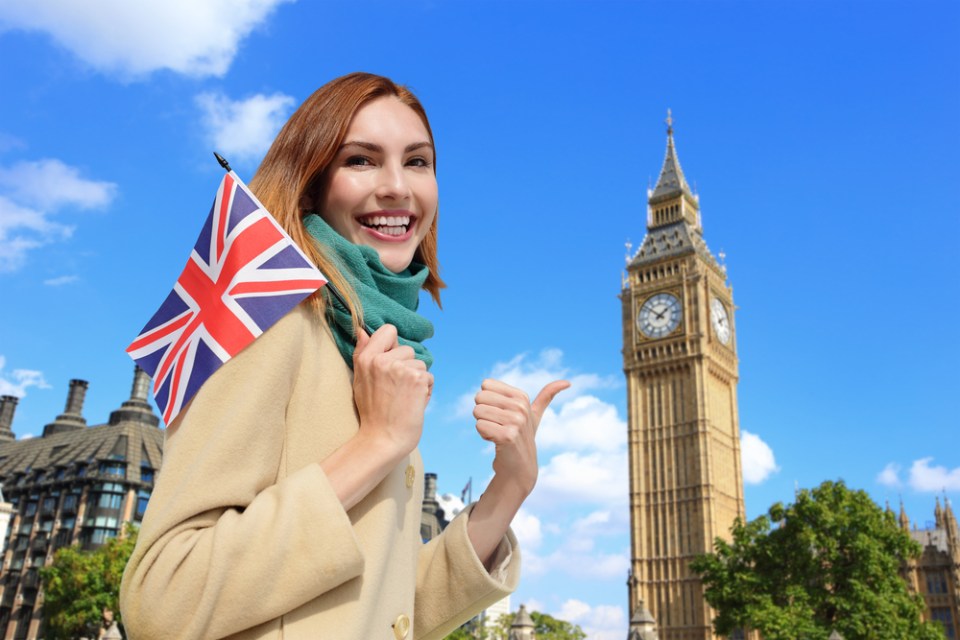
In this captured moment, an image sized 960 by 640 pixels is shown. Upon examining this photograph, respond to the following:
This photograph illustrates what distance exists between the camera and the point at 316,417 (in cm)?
189

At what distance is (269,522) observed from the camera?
5.38 ft

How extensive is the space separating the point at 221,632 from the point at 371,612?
332mm

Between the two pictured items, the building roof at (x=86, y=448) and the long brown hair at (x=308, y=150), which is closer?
the long brown hair at (x=308, y=150)

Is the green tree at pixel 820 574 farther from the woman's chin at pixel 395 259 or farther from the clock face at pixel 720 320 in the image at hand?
the woman's chin at pixel 395 259

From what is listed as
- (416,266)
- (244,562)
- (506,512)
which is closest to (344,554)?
(244,562)

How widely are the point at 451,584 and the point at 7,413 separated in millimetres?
81103

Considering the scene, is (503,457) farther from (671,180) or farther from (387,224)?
(671,180)

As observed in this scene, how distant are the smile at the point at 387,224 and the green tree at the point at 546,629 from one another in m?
38.2

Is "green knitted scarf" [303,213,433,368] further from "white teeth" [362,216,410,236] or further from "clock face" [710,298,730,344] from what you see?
"clock face" [710,298,730,344]

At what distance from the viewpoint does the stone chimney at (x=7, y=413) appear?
7071 cm

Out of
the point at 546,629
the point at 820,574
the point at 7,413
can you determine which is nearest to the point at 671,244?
the point at 546,629

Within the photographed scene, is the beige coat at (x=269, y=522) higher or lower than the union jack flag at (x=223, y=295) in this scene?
lower

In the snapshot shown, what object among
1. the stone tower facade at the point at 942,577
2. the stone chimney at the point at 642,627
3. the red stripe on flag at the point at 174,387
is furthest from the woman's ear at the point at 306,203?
the stone tower facade at the point at 942,577

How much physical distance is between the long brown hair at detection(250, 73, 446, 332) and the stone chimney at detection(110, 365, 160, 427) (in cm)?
6218
